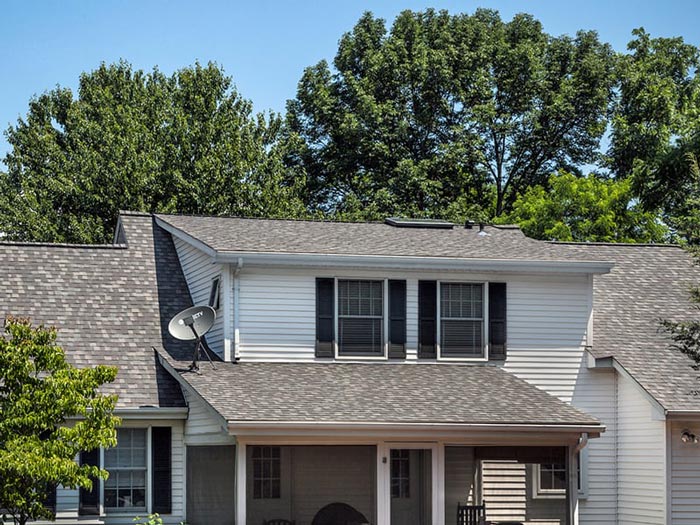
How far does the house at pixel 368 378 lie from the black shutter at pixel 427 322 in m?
0.03

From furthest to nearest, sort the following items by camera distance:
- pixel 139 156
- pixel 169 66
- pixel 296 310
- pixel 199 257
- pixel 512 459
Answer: pixel 169 66 → pixel 139 156 → pixel 199 257 → pixel 296 310 → pixel 512 459

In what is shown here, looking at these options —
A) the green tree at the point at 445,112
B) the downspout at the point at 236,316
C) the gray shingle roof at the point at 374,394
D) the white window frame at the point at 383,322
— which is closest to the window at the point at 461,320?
the gray shingle roof at the point at 374,394

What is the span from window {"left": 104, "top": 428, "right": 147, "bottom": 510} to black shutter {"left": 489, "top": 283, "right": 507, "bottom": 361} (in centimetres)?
660

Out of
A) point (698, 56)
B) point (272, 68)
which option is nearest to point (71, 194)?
point (272, 68)

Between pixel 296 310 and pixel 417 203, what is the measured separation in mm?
20660

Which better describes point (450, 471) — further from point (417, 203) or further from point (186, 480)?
point (417, 203)

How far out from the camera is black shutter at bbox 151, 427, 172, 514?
20.3 m

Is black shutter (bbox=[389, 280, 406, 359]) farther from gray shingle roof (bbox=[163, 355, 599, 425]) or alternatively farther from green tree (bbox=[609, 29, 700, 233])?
green tree (bbox=[609, 29, 700, 233])

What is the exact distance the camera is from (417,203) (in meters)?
41.7

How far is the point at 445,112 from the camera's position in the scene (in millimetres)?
43250

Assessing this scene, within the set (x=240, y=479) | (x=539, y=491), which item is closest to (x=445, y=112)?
(x=539, y=491)

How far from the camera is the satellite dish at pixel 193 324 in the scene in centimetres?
2005

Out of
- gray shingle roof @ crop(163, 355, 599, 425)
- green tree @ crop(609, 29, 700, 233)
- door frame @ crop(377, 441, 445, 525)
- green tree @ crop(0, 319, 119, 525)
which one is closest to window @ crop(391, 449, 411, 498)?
door frame @ crop(377, 441, 445, 525)

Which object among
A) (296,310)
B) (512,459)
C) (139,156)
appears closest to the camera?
(512,459)
